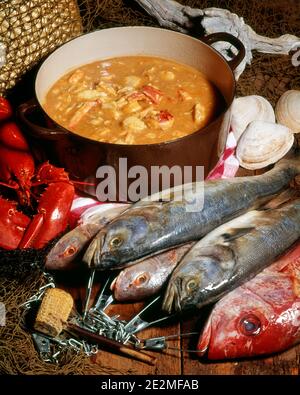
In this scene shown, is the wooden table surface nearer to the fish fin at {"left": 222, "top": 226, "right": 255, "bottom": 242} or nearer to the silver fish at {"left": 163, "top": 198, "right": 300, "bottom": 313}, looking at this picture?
the silver fish at {"left": 163, "top": 198, "right": 300, "bottom": 313}

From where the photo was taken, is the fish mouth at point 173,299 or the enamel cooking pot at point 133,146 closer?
the fish mouth at point 173,299

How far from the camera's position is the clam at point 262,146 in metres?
3.22

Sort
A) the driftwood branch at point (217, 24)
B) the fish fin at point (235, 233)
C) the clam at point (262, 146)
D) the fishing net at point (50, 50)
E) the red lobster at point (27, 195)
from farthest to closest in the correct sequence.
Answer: the driftwood branch at point (217, 24)
the clam at point (262, 146)
the red lobster at point (27, 195)
the fish fin at point (235, 233)
the fishing net at point (50, 50)

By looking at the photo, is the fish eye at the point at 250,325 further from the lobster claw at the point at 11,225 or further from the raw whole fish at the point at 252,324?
the lobster claw at the point at 11,225

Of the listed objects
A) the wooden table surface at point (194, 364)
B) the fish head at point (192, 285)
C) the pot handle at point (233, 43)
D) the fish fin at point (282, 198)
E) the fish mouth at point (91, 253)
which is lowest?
the wooden table surface at point (194, 364)

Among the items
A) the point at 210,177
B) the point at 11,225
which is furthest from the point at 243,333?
the point at 11,225

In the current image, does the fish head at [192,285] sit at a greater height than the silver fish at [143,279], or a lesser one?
greater

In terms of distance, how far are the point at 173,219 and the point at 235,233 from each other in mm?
297

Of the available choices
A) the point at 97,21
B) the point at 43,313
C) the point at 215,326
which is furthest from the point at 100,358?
the point at 97,21

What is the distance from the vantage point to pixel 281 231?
103 inches

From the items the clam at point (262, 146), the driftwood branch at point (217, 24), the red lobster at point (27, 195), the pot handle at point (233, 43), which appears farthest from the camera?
the driftwood branch at point (217, 24)

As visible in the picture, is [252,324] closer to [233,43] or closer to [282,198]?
[282,198]

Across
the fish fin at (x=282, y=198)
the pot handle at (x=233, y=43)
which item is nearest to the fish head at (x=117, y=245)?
the fish fin at (x=282, y=198)
